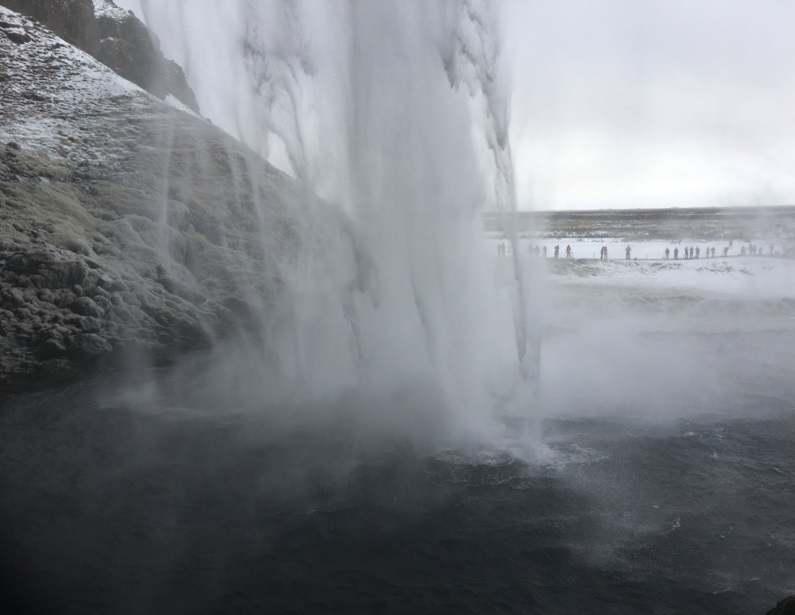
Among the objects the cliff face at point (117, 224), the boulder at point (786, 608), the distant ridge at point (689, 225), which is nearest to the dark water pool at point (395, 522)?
the boulder at point (786, 608)

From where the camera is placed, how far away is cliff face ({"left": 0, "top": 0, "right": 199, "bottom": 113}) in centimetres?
3875

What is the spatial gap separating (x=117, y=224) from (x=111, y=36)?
97.9 ft

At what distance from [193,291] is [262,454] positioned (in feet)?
39.1

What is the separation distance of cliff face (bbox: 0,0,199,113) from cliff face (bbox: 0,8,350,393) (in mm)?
3307

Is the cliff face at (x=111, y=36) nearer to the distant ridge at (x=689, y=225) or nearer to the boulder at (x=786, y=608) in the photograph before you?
the distant ridge at (x=689, y=225)

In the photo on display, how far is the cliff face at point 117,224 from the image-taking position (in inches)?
625

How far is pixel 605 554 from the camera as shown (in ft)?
22.0

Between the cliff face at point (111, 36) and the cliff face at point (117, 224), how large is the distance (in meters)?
3.31

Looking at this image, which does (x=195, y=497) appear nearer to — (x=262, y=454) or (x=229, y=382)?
(x=262, y=454)

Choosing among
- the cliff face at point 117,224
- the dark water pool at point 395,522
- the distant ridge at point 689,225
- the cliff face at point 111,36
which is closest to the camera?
the dark water pool at point 395,522

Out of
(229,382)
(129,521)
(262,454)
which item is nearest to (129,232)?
(229,382)

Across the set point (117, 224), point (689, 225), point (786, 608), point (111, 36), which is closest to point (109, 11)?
point (111, 36)

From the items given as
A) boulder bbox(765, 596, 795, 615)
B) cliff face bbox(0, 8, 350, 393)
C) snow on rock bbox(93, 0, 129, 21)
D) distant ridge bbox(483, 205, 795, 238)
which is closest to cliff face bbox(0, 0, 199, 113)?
snow on rock bbox(93, 0, 129, 21)

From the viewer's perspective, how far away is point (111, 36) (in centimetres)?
4278
